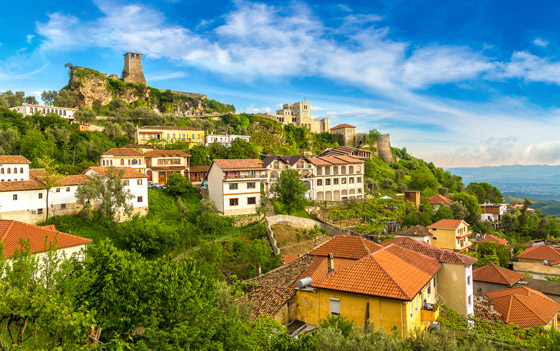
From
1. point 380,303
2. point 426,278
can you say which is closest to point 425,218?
point 426,278

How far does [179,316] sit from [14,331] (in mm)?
4471

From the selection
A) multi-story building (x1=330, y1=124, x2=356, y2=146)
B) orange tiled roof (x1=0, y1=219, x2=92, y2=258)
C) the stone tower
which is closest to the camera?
orange tiled roof (x1=0, y1=219, x2=92, y2=258)

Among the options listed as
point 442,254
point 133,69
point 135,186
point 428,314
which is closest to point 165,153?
point 135,186

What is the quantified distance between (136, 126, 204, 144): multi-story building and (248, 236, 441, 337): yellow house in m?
50.4

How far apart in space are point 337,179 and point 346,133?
49.7m

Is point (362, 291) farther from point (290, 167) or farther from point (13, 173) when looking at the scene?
point (290, 167)

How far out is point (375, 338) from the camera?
10828 mm

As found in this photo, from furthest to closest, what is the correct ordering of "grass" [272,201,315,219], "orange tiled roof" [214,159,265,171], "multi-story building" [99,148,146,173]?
"multi-story building" [99,148,146,173] → "grass" [272,201,315,219] → "orange tiled roof" [214,159,265,171]

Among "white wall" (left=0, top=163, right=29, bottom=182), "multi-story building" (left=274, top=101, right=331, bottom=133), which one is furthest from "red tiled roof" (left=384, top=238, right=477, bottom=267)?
"multi-story building" (left=274, top=101, right=331, bottom=133)

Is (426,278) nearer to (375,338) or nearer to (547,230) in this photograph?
(375,338)

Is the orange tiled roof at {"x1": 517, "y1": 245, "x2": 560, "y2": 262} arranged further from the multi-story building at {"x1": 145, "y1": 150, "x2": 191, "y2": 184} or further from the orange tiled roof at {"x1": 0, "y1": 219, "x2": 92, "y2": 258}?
the orange tiled roof at {"x1": 0, "y1": 219, "x2": 92, "y2": 258}

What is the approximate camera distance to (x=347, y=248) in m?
21.3

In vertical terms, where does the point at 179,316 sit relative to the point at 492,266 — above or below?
above

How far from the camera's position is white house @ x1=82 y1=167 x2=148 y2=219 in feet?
124
